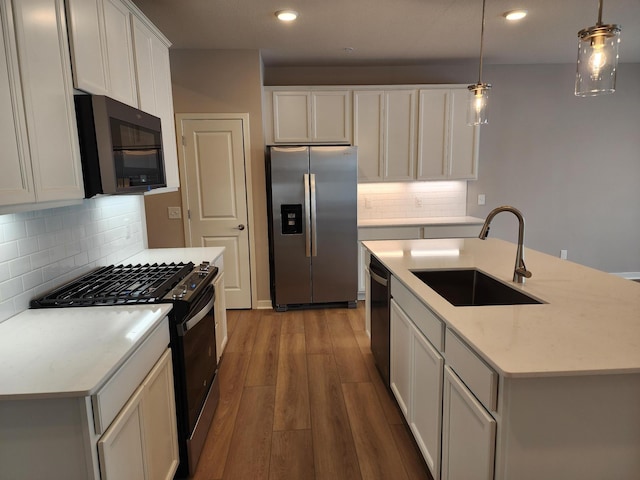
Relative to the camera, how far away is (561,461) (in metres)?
1.17

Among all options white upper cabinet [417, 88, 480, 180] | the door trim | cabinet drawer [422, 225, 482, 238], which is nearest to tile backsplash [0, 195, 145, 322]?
the door trim

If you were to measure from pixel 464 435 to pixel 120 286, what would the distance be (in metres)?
1.67

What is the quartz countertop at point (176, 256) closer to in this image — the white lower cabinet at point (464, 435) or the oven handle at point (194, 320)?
the oven handle at point (194, 320)

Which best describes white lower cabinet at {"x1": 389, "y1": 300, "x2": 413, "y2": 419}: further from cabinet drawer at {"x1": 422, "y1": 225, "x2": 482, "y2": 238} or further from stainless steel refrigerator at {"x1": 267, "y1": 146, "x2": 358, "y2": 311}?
cabinet drawer at {"x1": 422, "y1": 225, "x2": 482, "y2": 238}

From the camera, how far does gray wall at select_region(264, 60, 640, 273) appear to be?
465 centimetres

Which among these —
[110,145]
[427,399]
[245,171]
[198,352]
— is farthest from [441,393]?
[245,171]

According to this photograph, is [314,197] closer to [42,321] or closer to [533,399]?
[42,321]

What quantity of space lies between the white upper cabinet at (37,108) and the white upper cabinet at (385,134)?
319cm

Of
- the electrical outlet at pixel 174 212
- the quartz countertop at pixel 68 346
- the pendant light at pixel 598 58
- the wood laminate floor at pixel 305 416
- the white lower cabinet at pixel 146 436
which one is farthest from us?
the electrical outlet at pixel 174 212

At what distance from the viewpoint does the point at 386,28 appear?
134 inches

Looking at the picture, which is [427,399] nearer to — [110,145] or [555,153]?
[110,145]

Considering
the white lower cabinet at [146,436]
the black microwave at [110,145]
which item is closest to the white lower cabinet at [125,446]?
the white lower cabinet at [146,436]

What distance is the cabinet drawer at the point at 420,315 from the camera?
1597 mm

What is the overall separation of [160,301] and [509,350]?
1.41 meters
